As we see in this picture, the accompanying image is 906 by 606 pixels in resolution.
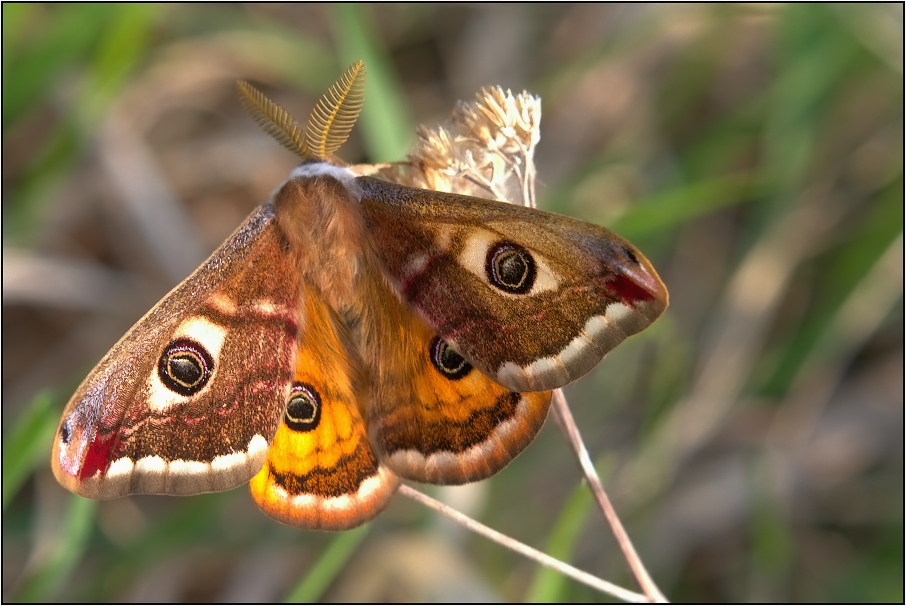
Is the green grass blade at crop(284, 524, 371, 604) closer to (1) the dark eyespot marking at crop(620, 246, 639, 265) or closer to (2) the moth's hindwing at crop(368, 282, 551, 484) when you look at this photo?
(2) the moth's hindwing at crop(368, 282, 551, 484)

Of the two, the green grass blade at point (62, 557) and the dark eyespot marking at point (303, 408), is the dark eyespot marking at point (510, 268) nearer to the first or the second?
the dark eyespot marking at point (303, 408)

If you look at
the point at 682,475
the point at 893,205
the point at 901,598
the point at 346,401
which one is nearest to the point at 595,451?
the point at 682,475

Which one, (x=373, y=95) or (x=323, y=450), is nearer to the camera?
(x=323, y=450)

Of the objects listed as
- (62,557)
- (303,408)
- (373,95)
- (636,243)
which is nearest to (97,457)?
(303,408)

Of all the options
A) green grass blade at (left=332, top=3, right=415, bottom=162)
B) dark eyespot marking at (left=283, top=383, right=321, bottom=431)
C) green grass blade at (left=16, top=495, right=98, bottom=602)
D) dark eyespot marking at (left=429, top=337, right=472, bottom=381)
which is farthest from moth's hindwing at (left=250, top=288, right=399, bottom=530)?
green grass blade at (left=332, top=3, right=415, bottom=162)

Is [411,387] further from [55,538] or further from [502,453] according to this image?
[55,538]

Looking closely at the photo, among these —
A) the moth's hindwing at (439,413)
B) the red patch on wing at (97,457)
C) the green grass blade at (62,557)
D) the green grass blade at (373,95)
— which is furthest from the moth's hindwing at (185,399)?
the green grass blade at (373,95)

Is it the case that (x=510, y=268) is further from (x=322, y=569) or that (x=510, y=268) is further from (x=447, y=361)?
(x=322, y=569)
